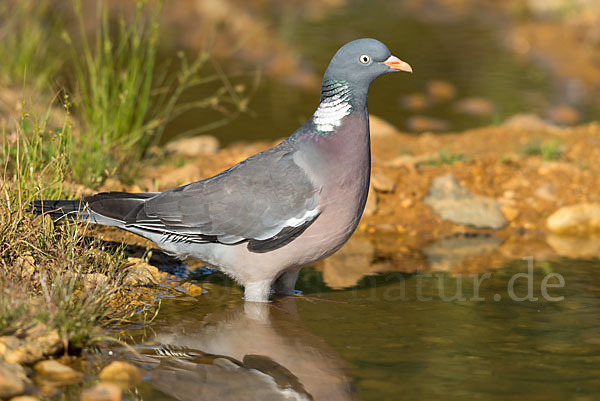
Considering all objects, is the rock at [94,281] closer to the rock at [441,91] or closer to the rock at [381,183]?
the rock at [381,183]

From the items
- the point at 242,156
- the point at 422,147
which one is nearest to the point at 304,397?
the point at 242,156

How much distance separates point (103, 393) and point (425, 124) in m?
6.85

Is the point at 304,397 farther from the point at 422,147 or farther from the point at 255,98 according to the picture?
the point at 255,98

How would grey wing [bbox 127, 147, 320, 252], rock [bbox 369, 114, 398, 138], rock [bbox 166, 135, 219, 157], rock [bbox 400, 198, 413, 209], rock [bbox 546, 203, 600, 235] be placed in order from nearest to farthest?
grey wing [bbox 127, 147, 320, 252] → rock [bbox 546, 203, 600, 235] → rock [bbox 400, 198, 413, 209] → rock [bbox 166, 135, 219, 157] → rock [bbox 369, 114, 398, 138]

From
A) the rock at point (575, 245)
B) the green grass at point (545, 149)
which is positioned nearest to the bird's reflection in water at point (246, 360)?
the rock at point (575, 245)

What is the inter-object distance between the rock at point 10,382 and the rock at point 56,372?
0.58 feet

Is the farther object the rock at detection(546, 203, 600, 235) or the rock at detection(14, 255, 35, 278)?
the rock at detection(546, 203, 600, 235)

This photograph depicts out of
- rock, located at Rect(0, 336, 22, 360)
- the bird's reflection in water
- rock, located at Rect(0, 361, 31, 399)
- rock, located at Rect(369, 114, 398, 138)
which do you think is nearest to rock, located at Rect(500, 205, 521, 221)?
rock, located at Rect(369, 114, 398, 138)

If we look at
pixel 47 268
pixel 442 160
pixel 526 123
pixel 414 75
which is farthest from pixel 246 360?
pixel 414 75

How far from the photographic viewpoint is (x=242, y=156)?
7902mm

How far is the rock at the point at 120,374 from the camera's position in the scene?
426 centimetres

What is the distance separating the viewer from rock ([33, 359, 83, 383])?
423 centimetres

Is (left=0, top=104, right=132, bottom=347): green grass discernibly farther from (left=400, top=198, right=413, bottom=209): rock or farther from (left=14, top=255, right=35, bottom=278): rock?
(left=400, top=198, right=413, bottom=209): rock

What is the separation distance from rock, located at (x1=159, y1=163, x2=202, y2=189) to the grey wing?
5.41 ft
